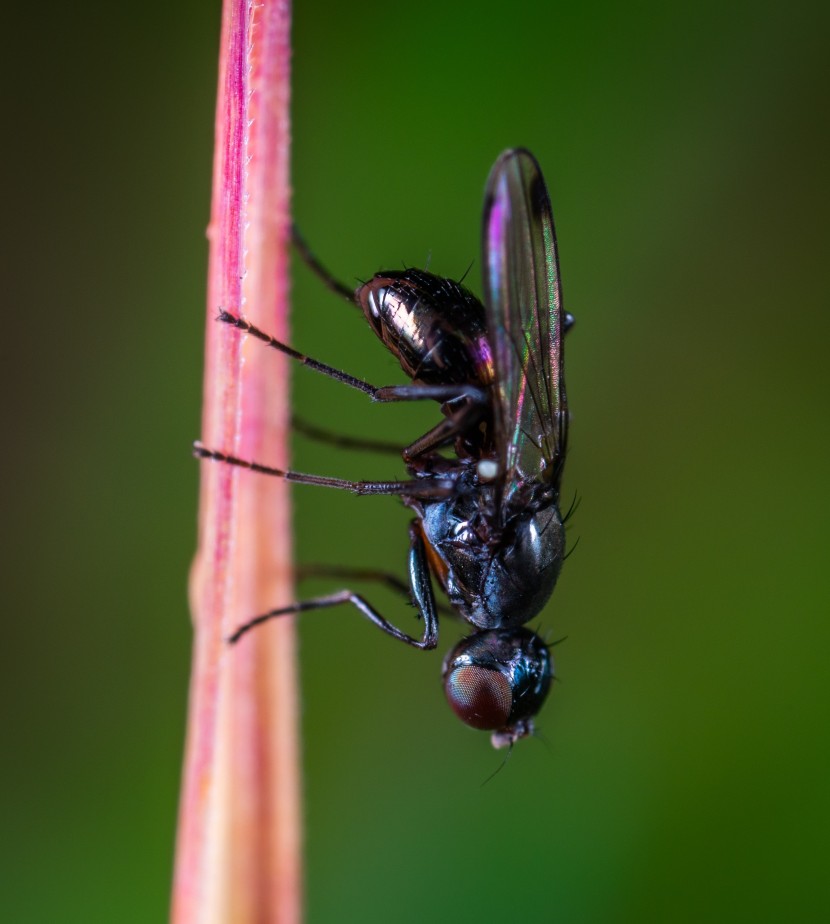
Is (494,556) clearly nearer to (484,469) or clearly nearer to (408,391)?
(484,469)

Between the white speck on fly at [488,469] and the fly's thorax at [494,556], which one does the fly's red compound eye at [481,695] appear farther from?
the white speck on fly at [488,469]

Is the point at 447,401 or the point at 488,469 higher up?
the point at 447,401

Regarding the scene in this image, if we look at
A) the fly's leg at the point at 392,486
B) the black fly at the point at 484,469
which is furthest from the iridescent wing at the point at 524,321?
the fly's leg at the point at 392,486

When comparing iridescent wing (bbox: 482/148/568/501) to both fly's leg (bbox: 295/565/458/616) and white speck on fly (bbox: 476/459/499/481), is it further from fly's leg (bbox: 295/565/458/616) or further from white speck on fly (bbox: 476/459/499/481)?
fly's leg (bbox: 295/565/458/616)

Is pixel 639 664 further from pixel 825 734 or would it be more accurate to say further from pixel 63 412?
pixel 63 412

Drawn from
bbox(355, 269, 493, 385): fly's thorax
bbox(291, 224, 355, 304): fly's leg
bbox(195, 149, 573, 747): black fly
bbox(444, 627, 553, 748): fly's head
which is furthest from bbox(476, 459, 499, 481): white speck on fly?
bbox(291, 224, 355, 304): fly's leg

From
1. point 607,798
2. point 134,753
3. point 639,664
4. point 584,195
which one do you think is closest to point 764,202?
point 584,195

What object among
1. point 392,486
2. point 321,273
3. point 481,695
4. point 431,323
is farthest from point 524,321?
point 481,695
